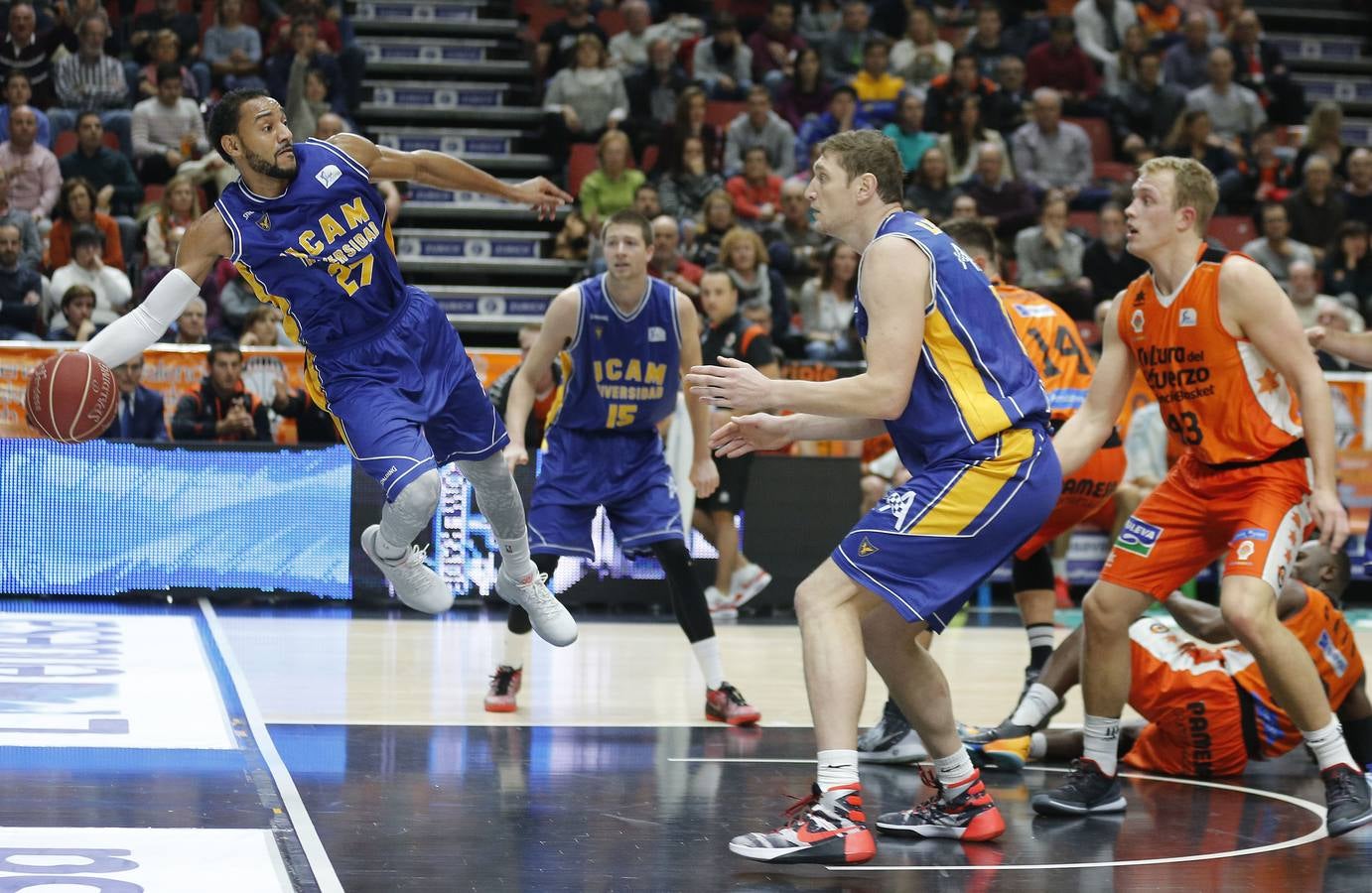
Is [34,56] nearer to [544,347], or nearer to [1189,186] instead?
[544,347]

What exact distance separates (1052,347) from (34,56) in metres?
9.22

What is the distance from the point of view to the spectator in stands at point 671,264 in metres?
11.5

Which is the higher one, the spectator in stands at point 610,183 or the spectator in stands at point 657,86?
the spectator in stands at point 657,86

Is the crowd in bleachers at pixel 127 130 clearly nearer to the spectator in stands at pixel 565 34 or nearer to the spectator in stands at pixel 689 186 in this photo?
the spectator in stands at pixel 565 34

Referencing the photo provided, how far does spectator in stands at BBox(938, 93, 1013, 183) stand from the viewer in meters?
13.5

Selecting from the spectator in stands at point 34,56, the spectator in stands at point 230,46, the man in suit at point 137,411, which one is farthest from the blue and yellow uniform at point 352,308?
the spectator in stands at point 34,56

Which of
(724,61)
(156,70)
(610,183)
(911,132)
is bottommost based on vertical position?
(610,183)

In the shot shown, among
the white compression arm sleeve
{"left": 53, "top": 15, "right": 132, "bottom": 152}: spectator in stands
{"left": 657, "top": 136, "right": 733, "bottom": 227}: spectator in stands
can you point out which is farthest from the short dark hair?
{"left": 53, "top": 15, "right": 132, "bottom": 152}: spectator in stands

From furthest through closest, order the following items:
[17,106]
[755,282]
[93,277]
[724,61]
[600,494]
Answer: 1. [724,61]
2. [17,106]
3. [755,282]
4. [93,277]
5. [600,494]

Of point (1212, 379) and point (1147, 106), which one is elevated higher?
point (1147, 106)

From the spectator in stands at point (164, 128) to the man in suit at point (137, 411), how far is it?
3.15 metres

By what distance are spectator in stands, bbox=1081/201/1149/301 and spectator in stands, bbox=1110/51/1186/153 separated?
88.9 inches

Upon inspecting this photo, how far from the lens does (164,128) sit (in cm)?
1249

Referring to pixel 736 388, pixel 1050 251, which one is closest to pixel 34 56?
pixel 1050 251
